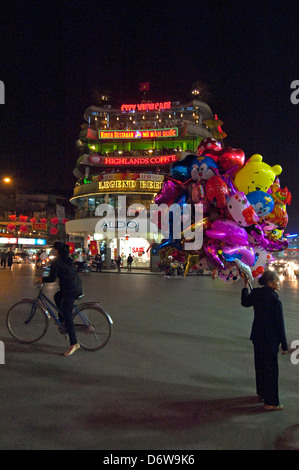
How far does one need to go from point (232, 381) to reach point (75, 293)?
9.33ft

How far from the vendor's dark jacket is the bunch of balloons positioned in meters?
2.22

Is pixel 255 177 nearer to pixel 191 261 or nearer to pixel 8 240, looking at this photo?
pixel 191 261

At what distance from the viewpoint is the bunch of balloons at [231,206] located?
697 cm

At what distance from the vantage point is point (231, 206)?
22.6 ft

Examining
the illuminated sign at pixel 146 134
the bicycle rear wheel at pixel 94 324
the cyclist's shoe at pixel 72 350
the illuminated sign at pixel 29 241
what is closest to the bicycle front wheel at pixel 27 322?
the bicycle rear wheel at pixel 94 324

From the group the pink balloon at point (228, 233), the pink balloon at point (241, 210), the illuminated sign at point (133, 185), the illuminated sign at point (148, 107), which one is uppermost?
the illuminated sign at point (148, 107)

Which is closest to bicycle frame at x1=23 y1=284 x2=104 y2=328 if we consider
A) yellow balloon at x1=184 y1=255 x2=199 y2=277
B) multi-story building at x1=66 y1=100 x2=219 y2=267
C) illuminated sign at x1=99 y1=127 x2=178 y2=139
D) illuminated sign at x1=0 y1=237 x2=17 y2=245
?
yellow balloon at x1=184 y1=255 x2=199 y2=277

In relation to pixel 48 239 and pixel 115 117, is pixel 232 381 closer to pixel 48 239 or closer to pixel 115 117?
pixel 115 117

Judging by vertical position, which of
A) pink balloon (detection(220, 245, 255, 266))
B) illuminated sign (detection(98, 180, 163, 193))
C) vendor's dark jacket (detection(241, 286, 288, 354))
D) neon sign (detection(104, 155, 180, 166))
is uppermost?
neon sign (detection(104, 155, 180, 166))

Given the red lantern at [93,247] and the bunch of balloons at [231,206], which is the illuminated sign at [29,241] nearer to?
the red lantern at [93,247]

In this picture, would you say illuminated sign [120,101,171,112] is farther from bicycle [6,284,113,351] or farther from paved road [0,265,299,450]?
bicycle [6,284,113,351]

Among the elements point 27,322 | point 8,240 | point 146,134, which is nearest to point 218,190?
point 27,322

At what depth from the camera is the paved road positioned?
3266 millimetres

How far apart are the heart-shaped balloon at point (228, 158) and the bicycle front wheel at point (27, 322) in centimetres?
474
